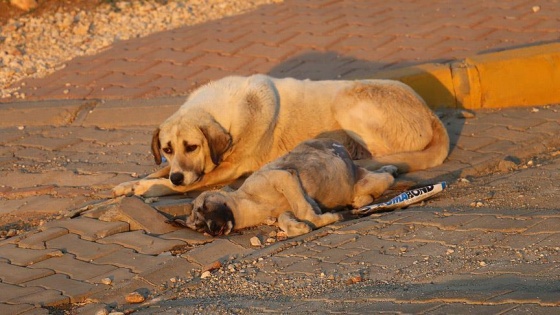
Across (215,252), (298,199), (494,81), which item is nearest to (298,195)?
(298,199)

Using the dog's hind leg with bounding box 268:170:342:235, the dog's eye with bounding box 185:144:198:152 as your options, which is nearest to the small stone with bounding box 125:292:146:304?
the dog's hind leg with bounding box 268:170:342:235

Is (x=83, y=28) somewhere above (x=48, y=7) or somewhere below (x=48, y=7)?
below

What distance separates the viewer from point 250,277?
494 centimetres

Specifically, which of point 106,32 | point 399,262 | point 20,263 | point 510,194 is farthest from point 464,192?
point 106,32

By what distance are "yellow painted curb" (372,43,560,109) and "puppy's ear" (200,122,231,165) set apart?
1.77 m

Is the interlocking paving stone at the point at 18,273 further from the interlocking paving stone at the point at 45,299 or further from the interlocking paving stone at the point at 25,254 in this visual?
the interlocking paving stone at the point at 45,299

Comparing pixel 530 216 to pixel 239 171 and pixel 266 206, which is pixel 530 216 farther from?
pixel 239 171

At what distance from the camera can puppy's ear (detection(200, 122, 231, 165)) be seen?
6582mm

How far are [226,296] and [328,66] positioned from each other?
427 centimetres

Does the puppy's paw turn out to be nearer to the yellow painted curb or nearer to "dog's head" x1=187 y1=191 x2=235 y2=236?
"dog's head" x1=187 y1=191 x2=235 y2=236

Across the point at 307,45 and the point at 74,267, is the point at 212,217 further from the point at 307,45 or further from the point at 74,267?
the point at 307,45

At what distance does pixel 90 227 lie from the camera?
5.82 m

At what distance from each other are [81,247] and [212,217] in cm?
72

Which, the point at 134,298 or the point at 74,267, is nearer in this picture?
the point at 134,298
